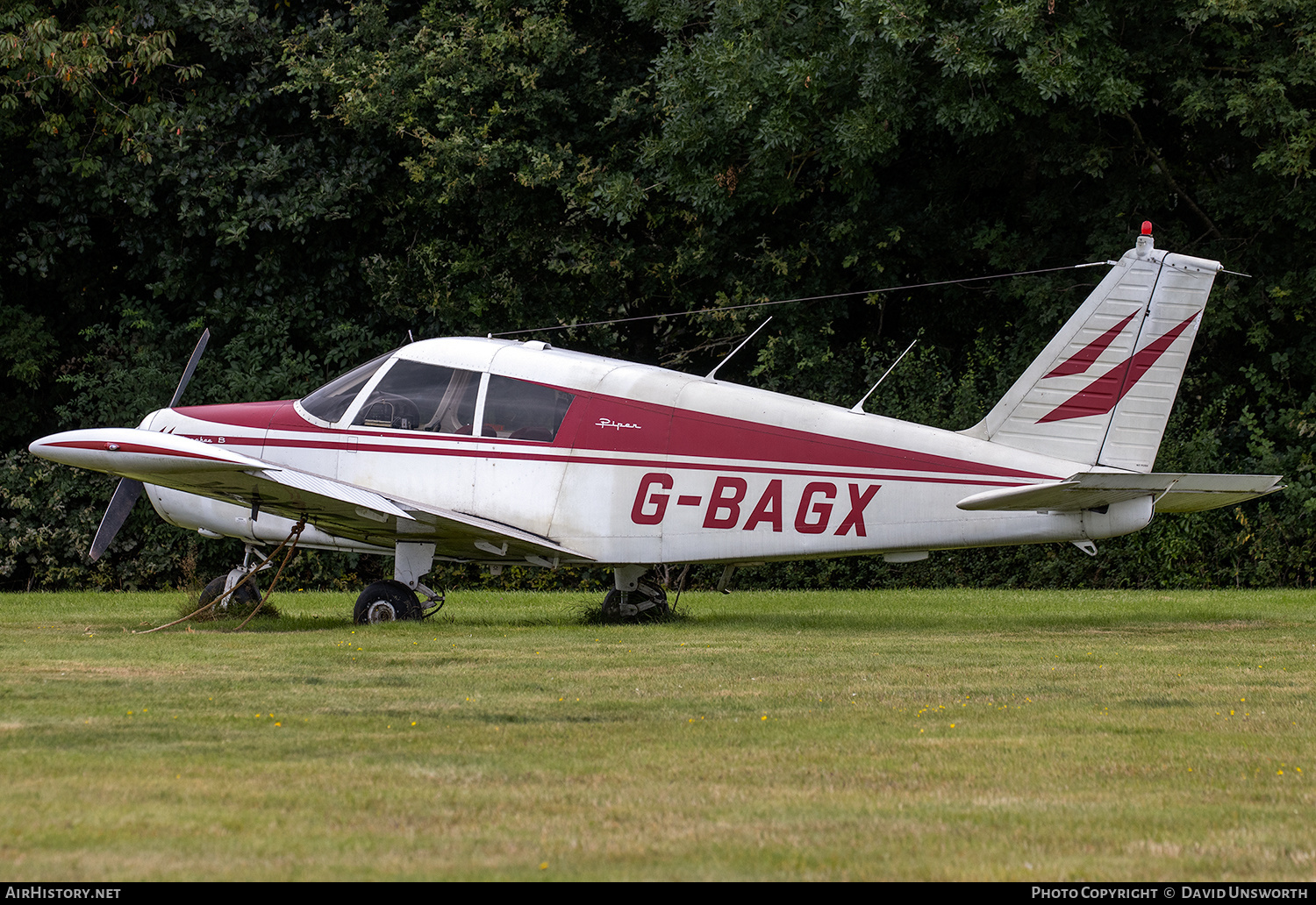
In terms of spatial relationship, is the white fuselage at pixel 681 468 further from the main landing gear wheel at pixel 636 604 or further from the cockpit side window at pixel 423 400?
the main landing gear wheel at pixel 636 604

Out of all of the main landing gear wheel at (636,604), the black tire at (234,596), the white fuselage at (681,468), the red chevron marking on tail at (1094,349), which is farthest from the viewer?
the black tire at (234,596)

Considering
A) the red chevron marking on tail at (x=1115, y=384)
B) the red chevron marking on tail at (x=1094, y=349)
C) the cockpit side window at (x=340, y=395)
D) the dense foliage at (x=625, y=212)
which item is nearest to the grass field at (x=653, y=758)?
the red chevron marking on tail at (x=1115, y=384)

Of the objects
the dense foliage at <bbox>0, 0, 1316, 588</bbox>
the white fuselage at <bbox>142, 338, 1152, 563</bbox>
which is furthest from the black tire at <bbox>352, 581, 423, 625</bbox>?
the dense foliage at <bbox>0, 0, 1316, 588</bbox>

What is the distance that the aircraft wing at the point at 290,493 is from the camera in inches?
420

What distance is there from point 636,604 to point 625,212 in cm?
821

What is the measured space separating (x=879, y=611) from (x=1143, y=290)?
442 cm

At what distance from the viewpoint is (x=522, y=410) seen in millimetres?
11930

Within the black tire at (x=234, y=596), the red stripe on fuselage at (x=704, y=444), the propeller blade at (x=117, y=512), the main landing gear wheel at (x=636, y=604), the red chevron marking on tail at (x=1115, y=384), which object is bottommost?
the black tire at (x=234, y=596)

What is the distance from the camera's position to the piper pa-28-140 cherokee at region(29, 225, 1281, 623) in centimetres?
1109

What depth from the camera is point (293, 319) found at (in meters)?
21.2

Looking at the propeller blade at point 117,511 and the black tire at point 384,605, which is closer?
the black tire at point 384,605

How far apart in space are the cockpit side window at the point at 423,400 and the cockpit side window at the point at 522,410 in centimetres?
17

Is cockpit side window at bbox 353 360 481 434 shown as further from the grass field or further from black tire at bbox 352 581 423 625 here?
the grass field

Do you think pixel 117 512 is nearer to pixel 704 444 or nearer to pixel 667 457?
pixel 667 457
